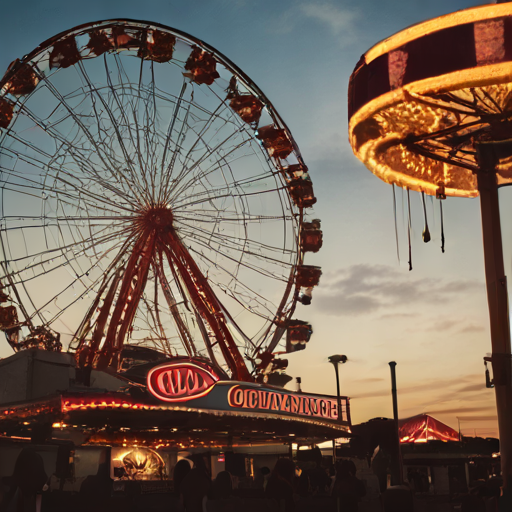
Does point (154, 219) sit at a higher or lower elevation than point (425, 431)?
higher

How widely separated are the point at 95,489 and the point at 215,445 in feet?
38.9

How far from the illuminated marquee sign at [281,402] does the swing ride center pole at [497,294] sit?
784 cm

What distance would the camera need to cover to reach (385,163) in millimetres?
12805

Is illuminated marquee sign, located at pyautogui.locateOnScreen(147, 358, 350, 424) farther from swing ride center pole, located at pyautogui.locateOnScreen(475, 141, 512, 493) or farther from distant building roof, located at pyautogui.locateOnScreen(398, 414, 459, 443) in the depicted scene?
distant building roof, located at pyautogui.locateOnScreen(398, 414, 459, 443)

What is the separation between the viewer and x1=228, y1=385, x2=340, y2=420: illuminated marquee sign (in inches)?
659

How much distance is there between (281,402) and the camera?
1781 centimetres

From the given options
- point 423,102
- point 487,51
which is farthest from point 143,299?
point 487,51

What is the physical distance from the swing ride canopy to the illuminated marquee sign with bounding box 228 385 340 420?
22.3 feet

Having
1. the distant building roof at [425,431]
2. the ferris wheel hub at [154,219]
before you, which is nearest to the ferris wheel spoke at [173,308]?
the ferris wheel hub at [154,219]

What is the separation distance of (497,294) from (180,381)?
25.9 ft

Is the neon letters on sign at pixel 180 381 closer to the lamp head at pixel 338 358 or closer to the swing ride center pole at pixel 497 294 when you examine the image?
the swing ride center pole at pixel 497 294

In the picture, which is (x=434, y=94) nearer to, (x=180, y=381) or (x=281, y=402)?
(x=180, y=381)

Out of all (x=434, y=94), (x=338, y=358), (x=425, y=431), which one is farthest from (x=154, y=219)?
(x=425, y=431)

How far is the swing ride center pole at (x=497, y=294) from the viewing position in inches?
391
